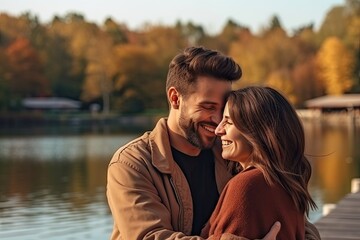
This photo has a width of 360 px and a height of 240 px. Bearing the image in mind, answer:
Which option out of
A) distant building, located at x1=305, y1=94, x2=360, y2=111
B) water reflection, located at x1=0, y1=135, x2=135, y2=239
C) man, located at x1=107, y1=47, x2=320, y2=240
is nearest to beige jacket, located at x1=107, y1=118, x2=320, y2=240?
man, located at x1=107, y1=47, x2=320, y2=240

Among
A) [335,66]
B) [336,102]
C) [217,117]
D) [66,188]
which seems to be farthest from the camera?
[335,66]

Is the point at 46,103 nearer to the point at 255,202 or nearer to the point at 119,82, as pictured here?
the point at 119,82

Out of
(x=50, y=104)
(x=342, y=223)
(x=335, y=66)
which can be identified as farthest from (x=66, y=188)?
(x=335, y=66)

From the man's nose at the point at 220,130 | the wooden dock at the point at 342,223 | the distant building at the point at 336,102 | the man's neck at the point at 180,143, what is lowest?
the distant building at the point at 336,102

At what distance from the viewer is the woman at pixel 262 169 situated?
192 cm

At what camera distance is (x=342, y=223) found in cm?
648

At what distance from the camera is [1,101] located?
165 ft

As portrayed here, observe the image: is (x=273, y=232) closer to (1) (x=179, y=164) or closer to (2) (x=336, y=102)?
(1) (x=179, y=164)

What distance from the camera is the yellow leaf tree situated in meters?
60.5

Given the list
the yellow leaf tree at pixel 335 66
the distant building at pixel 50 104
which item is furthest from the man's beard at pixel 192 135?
the yellow leaf tree at pixel 335 66

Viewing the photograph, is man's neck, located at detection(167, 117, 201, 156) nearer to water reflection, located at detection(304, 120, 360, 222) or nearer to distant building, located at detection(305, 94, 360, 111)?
water reflection, located at detection(304, 120, 360, 222)

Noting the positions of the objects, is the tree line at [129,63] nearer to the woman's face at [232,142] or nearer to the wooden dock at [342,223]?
the wooden dock at [342,223]

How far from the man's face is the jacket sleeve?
0.66 feet

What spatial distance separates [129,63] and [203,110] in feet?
189
